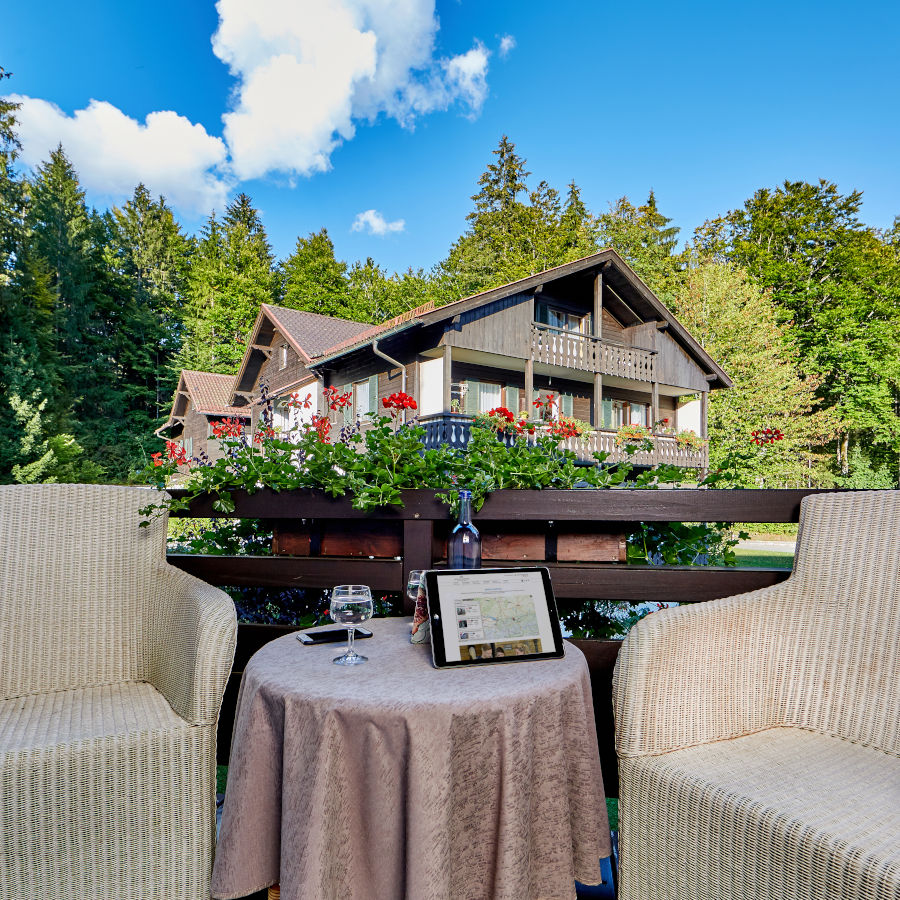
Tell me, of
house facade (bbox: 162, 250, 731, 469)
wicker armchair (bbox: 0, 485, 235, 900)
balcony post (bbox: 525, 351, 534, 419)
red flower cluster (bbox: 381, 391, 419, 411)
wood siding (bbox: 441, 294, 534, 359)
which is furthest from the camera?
balcony post (bbox: 525, 351, 534, 419)

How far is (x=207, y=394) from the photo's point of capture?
17672 mm

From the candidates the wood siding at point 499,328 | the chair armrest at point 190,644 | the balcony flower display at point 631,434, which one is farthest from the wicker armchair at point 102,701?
the wood siding at point 499,328

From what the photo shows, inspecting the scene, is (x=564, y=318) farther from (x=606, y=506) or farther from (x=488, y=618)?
(x=488, y=618)

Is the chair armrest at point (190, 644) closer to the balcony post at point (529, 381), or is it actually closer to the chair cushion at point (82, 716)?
the chair cushion at point (82, 716)

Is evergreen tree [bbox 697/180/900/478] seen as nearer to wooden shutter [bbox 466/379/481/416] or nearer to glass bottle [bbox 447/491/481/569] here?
wooden shutter [bbox 466/379/481/416]

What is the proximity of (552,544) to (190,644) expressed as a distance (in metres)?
1.00

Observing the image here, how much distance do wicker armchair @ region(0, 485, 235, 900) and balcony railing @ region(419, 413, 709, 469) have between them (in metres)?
6.18

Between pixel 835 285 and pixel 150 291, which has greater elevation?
pixel 150 291

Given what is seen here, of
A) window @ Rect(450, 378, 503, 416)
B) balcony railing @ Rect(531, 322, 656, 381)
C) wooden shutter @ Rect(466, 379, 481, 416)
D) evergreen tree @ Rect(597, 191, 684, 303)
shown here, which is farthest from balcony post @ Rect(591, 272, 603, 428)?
evergreen tree @ Rect(597, 191, 684, 303)

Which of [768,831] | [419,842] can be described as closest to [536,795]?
[419,842]

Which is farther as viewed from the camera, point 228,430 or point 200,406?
point 200,406

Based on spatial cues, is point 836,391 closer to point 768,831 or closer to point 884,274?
point 884,274

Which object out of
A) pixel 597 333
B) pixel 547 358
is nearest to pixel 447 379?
pixel 547 358

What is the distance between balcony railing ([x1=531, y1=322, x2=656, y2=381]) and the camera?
1175 centimetres
